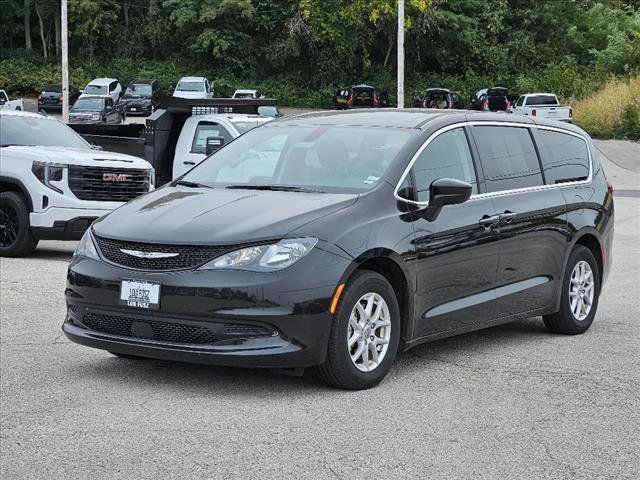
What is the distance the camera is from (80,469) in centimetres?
538

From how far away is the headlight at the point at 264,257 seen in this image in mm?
6695

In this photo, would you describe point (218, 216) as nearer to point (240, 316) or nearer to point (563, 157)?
point (240, 316)

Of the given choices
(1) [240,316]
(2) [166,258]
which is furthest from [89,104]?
(1) [240,316]

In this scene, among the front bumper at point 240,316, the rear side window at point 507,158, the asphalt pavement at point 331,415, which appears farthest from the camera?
the rear side window at point 507,158

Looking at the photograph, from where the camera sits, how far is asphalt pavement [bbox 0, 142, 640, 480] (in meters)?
5.49

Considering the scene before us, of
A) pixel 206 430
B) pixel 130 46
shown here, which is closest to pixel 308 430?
pixel 206 430

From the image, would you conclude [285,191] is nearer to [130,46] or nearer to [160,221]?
[160,221]

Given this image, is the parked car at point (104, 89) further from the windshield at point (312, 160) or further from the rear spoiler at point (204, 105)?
the windshield at point (312, 160)

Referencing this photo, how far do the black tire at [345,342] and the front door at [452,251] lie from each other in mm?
350

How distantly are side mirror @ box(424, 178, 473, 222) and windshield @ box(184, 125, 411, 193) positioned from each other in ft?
1.12

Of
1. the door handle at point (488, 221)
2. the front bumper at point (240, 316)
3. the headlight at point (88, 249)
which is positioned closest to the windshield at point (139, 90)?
the door handle at point (488, 221)

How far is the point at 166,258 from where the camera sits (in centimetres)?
682

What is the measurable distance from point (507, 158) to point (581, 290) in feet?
4.44

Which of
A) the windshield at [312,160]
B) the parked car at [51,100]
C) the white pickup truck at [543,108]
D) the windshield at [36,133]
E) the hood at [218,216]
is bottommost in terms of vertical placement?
the parked car at [51,100]
